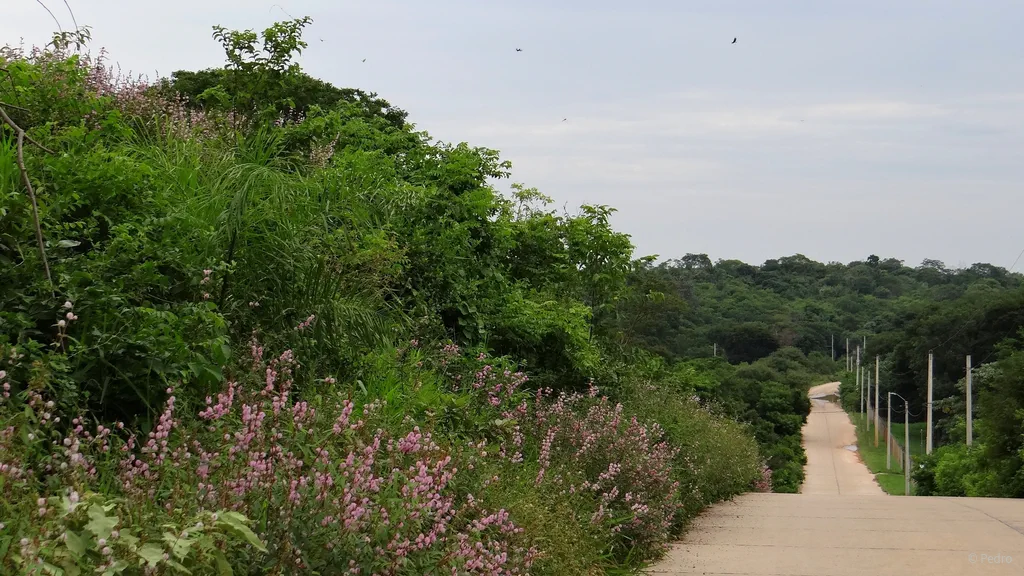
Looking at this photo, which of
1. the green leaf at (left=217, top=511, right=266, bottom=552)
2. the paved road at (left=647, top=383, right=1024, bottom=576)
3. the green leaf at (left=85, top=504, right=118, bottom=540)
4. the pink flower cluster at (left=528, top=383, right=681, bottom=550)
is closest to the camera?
the green leaf at (left=85, top=504, right=118, bottom=540)

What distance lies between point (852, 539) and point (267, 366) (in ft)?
16.5

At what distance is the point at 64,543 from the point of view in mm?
2850

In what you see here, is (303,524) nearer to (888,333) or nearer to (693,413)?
(693,413)

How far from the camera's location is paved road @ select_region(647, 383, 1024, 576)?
6625 millimetres

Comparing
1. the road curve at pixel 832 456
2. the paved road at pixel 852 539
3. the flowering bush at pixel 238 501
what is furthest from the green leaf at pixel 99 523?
the road curve at pixel 832 456

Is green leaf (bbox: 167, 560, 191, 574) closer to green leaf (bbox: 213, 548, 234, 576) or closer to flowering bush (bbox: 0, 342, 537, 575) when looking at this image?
flowering bush (bbox: 0, 342, 537, 575)

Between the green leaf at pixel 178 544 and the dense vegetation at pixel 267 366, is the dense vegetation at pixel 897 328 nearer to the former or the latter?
the dense vegetation at pixel 267 366

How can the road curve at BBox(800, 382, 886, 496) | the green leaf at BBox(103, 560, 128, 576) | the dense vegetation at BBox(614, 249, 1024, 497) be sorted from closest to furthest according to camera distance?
the green leaf at BBox(103, 560, 128, 576) < the dense vegetation at BBox(614, 249, 1024, 497) < the road curve at BBox(800, 382, 886, 496)

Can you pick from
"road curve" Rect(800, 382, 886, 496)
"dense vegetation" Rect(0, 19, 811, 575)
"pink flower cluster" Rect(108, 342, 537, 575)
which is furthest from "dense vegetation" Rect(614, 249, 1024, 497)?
"pink flower cluster" Rect(108, 342, 537, 575)

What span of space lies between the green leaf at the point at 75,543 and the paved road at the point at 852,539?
448 centimetres

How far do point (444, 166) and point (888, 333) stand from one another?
238 ft

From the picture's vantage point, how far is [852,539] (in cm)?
788

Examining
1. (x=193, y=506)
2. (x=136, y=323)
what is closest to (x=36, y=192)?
(x=136, y=323)

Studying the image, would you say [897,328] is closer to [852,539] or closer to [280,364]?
[852,539]
